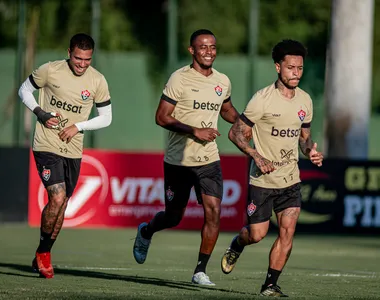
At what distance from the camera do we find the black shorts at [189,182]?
36.1 ft

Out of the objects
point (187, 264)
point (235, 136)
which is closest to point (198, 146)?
point (235, 136)

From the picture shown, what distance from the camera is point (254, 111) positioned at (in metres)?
9.93

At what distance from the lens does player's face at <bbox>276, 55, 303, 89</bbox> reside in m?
9.87

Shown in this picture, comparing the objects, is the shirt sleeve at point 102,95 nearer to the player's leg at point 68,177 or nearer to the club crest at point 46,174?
the player's leg at point 68,177

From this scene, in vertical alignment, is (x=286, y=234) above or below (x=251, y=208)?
below

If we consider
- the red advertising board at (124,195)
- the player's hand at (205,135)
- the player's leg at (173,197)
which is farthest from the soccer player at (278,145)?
the red advertising board at (124,195)

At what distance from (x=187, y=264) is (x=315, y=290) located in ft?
10.6

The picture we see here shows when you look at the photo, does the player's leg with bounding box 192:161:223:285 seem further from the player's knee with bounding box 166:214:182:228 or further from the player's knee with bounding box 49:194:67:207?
the player's knee with bounding box 49:194:67:207

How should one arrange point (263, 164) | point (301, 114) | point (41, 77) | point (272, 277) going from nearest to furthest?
point (263, 164) → point (272, 277) → point (301, 114) → point (41, 77)

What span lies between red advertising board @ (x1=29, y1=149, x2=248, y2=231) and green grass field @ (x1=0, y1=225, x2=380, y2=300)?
1.45 feet

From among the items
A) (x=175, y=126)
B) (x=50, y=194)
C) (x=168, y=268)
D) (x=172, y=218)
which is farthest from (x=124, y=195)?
(x=175, y=126)

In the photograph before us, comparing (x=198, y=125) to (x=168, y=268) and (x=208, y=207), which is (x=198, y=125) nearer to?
(x=208, y=207)

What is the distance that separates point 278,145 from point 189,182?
146cm

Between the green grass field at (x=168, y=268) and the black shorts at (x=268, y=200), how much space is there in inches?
28.7
